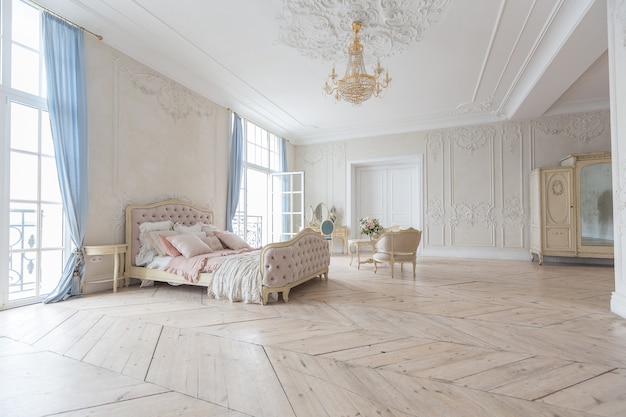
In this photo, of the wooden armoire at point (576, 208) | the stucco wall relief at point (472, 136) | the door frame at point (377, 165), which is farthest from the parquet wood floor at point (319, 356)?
the stucco wall relief at point (472, 136)

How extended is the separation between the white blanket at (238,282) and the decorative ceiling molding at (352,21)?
3.00 metres

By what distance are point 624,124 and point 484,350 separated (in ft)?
8.10

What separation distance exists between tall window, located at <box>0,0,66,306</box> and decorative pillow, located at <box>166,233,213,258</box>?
4.00 ft

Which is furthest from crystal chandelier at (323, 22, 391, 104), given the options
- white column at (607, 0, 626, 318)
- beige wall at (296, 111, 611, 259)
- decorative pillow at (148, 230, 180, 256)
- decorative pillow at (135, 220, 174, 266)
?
beige wall at (296, 111, 611, 259)

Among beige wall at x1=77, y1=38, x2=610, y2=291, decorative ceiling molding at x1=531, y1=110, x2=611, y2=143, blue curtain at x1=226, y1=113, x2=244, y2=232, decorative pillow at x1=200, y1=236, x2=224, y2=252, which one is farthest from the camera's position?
decorative ceiling molding at x1=531, y1=110, x2=611, y2=143

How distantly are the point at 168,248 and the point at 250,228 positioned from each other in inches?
123

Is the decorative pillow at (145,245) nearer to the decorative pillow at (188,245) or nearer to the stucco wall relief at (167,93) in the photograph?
the decorative pillow at (188,245)

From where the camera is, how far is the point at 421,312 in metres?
2.98

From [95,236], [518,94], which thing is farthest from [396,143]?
[95,236]

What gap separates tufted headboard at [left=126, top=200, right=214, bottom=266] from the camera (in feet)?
13.6

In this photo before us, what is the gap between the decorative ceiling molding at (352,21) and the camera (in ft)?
11.3

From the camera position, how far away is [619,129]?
280 centimetres

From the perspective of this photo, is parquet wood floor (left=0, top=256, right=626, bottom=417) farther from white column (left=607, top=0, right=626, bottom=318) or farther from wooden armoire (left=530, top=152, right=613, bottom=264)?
wooden armoire (left=530, top=152, right=613, bottom=264)

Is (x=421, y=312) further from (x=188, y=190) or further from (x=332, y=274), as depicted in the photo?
(x=188, y=190)
